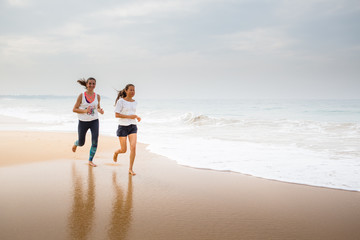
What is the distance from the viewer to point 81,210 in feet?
11.5

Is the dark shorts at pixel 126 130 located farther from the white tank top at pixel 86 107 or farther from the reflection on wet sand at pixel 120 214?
the reflection on wet sand at pixel 120 214

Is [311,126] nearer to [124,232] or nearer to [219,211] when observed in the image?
[219,211]

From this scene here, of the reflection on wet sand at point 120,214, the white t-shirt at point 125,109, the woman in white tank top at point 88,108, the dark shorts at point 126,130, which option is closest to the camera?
the reflection on wet sand at point 120,214

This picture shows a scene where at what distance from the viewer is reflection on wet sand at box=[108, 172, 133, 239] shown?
2934 millimetres

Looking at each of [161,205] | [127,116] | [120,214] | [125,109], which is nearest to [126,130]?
[127,116]

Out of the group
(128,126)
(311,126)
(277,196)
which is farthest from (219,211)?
(311,126)

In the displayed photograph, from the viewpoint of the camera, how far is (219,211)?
3.61 metres

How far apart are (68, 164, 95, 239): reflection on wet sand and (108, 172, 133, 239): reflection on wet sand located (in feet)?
0.85

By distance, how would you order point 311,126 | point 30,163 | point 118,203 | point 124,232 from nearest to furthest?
point 124,232 < point 118,203 < point 30,163 < point 311,126

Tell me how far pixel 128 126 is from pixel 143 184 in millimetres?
1268

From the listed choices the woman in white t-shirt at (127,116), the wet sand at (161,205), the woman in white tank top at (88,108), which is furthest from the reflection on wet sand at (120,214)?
the woman in white tank top at (88,108)

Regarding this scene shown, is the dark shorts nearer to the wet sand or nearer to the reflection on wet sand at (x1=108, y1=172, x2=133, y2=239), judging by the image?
the wet sand

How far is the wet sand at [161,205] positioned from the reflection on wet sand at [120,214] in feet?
0.04

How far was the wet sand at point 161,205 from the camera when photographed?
3.01 m
